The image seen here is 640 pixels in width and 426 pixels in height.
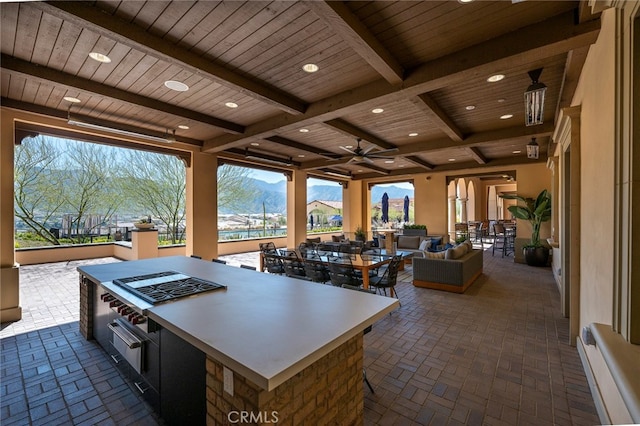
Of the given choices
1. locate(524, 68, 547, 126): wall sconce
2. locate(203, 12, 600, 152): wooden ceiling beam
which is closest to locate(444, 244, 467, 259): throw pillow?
locate(524, 68, 547, 126): wall sconce

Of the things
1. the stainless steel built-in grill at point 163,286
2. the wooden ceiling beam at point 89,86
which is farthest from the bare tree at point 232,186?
the stainless steel built-in grill at point 163,286

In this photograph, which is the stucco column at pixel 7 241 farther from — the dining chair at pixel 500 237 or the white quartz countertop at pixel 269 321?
the dining chair at pixel 500 237

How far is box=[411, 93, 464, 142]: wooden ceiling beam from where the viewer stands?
3641mm

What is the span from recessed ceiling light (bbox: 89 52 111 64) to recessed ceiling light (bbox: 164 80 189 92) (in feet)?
1.99

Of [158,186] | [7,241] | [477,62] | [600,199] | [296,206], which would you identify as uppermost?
[477,62]

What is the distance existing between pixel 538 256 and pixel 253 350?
842cm

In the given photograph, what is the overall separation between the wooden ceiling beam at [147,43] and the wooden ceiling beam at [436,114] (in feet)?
6.32

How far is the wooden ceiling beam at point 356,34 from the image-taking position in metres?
1.94

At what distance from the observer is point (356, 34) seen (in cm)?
218

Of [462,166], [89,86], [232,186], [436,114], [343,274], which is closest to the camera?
[89,86]

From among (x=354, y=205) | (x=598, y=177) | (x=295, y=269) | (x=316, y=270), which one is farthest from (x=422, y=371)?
(x=354, y=205)

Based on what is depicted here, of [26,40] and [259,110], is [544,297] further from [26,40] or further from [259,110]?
[26,40]

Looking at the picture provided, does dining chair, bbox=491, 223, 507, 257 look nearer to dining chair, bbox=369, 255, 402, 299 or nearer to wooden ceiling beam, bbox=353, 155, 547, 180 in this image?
wooden ceiling beam, bbox=353, 155, 547, 180

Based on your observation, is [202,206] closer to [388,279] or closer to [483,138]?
[388,279]
